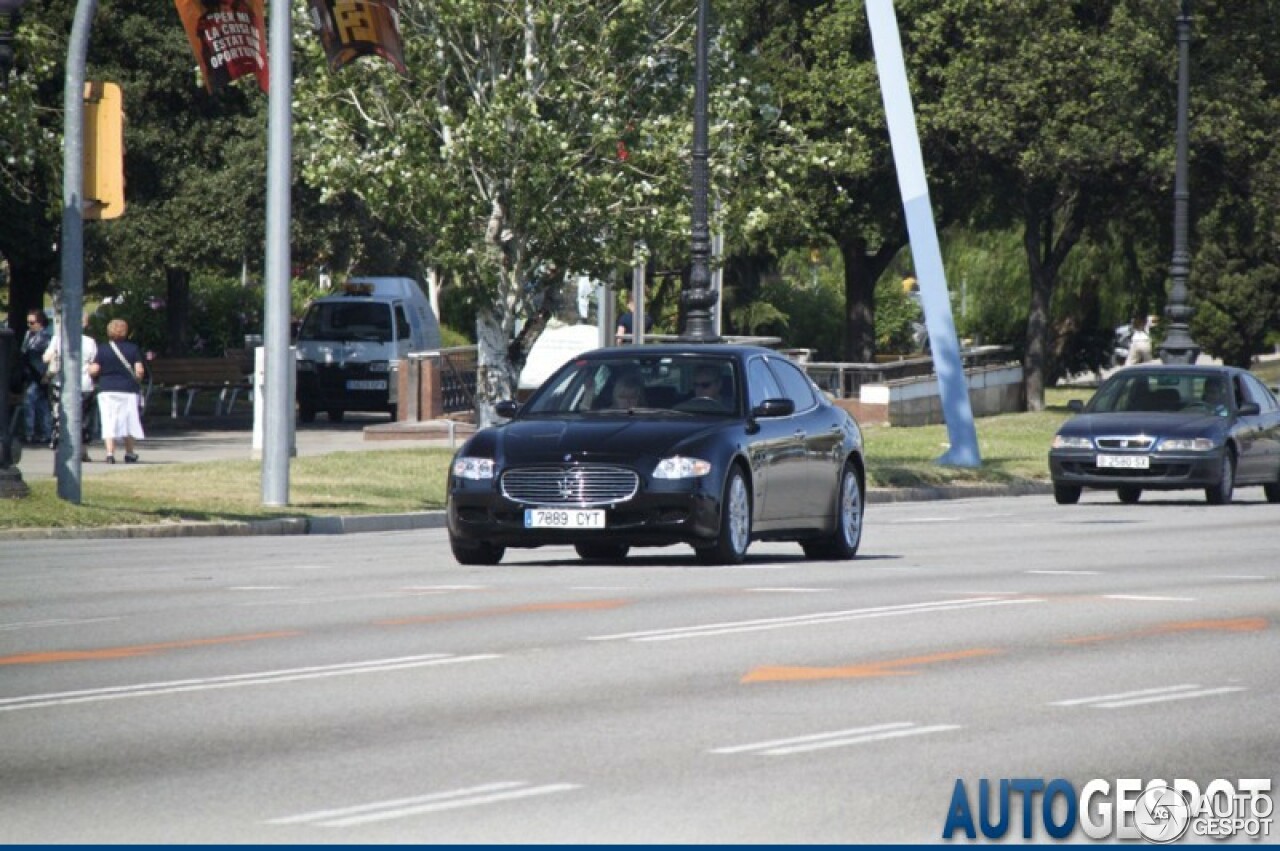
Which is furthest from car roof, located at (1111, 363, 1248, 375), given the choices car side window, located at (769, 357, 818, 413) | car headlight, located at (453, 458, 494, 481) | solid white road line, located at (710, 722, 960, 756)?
solid white road line, located at (710, 722, 960, 756)

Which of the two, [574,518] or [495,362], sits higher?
[495,362]

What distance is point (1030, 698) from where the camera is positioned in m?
11.1

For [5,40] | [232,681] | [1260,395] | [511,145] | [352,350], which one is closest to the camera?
[232,681]

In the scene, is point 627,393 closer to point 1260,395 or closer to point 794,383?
point 794,383

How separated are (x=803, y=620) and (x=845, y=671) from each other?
2.41 m

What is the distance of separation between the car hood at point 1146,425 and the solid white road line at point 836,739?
20.8 metres

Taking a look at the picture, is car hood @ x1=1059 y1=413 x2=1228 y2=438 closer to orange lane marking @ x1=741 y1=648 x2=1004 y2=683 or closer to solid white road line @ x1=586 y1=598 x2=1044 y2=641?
solid white road line @ x1=586 y1=598 x2=1044 y2=641

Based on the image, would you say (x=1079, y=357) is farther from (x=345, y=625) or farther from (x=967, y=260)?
(x=345, y=625)

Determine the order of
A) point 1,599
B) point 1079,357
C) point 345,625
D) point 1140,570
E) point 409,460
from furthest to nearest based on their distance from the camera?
1. point 1079,357
2. point 409,460
3. point 1140,570
4. point 1,599
5. point 345,625

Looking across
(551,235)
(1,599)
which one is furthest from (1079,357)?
(1,599)

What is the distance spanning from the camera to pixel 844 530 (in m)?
20.6

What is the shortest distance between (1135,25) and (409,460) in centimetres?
2383

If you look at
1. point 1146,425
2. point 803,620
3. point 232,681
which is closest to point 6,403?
point 803,620

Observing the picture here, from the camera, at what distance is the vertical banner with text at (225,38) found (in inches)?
1044
